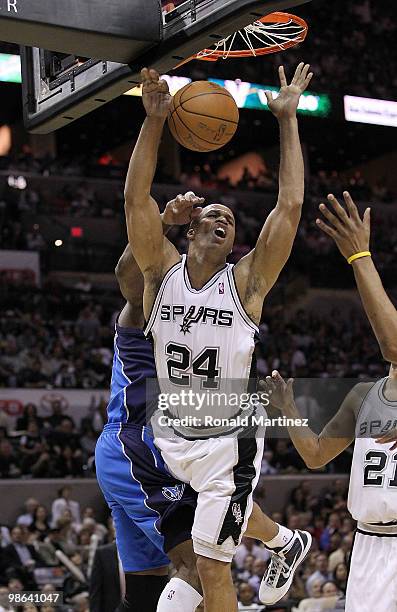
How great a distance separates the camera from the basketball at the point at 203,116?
15.7 ft

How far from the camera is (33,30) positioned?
4176 mm

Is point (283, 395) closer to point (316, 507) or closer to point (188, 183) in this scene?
point (316, 507)

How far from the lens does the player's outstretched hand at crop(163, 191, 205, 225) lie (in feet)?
15.6

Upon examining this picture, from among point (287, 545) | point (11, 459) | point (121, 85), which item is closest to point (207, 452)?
point (287, 545)

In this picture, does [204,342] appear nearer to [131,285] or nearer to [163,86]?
[131,285]

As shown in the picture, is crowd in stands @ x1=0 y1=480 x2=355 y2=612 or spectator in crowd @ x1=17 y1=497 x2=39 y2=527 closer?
crowd in stands @ x1=0 y1=480 x2=355 y2=612

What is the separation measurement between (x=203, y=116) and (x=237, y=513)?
184 cm

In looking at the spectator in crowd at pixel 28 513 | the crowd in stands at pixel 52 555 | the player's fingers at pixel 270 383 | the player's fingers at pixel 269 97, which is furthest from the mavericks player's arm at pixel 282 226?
the spectator in crowd at pixel 28 513

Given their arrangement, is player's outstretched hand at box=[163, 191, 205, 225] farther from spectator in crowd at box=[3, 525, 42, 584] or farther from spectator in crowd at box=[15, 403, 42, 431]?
spectator in crowd at box=[15, 403, 42, 431]

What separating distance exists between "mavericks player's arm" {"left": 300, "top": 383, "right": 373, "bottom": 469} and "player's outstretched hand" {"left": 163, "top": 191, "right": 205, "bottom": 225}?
123cm

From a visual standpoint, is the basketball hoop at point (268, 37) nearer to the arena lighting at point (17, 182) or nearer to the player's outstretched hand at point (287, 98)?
the player's outstretched hand at point (287, 98)

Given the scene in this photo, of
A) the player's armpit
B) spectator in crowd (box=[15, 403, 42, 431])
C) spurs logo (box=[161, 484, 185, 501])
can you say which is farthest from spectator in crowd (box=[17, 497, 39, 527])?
the player's armpit

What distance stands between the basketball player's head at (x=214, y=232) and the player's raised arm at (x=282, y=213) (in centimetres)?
17

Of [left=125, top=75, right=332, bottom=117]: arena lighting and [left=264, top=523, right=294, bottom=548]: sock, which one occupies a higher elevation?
[left=125, top=75, right=332, bottom=117]: arena lighting
